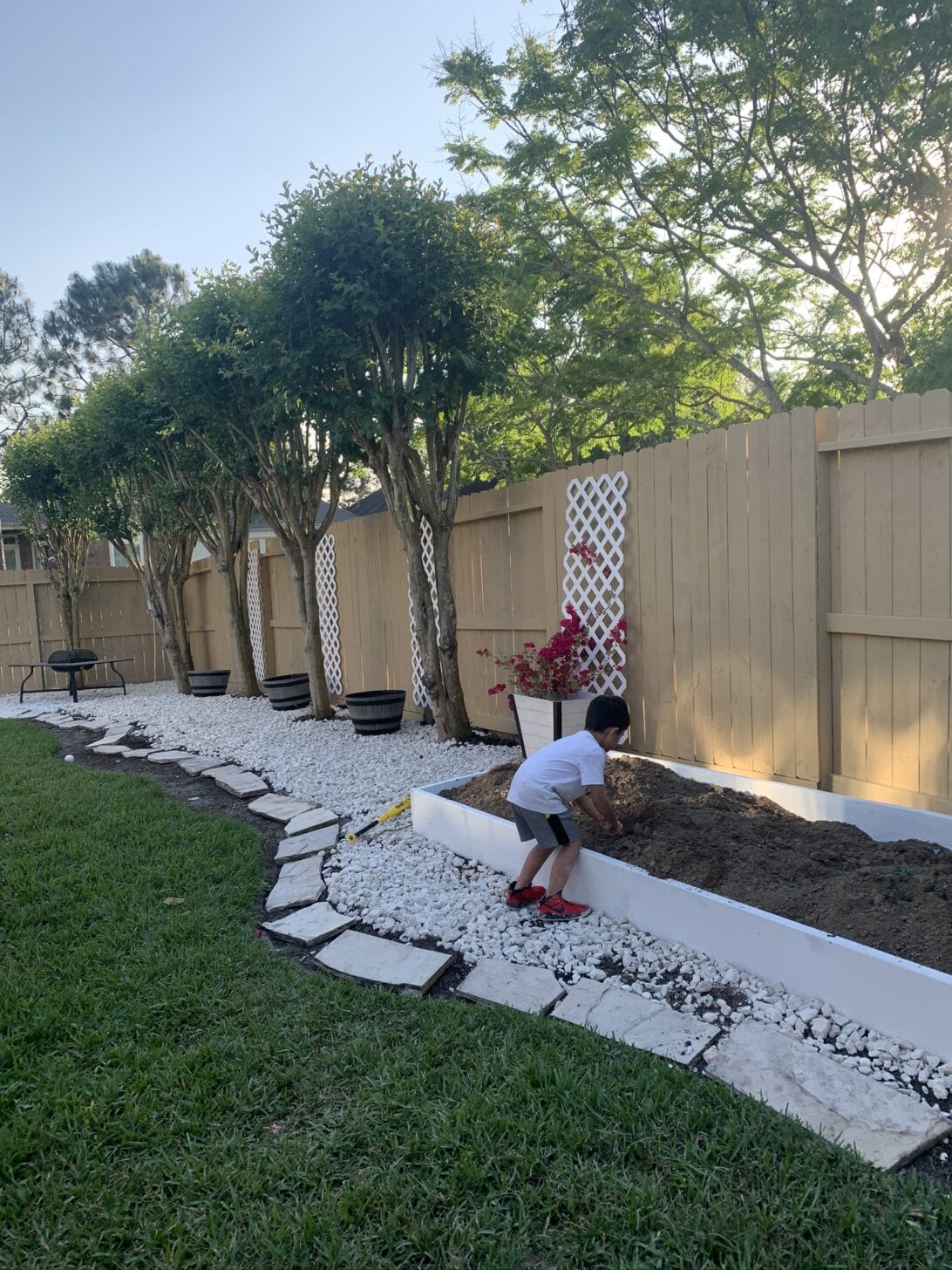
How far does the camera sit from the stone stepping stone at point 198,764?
19.7 ft

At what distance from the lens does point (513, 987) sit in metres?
2.61

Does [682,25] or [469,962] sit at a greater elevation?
[682,25]

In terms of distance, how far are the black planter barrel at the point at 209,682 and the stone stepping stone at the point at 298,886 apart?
21.7ft

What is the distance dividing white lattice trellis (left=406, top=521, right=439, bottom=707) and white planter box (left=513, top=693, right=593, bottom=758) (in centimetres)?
139

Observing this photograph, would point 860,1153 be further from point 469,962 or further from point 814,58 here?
point 814,58

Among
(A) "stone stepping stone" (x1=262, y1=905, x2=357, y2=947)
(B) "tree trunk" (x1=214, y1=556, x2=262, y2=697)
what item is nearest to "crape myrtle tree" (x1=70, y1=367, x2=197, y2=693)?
(B) "tree trunk" (x1=214, y1=556, x2=262, y2=697)

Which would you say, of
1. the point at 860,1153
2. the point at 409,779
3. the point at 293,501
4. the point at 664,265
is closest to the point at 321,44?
the point at 293,501

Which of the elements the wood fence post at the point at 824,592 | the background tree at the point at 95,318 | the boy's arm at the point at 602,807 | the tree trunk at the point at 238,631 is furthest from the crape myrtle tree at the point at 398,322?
the background tree at the point at 95,318

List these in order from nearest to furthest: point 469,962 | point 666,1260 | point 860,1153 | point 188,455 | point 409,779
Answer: point 666,1260 < point 860,1153 < point 469,962 < point 409,779 < point 188,455

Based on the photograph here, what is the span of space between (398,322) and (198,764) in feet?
11.7

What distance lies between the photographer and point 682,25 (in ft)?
24.7

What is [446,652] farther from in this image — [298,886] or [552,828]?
[552,828]

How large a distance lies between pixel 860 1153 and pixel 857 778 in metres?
2.35

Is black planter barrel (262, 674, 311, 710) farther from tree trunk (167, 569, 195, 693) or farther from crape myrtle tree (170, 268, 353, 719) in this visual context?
tree trunk (167, 569, 195, 693)
